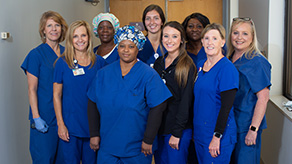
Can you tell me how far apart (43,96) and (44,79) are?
118 millimetres

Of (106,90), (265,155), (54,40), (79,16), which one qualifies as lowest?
(265,155)

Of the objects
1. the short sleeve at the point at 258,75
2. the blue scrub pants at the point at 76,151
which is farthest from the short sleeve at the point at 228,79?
the blue scrub pants at the point at 76,151

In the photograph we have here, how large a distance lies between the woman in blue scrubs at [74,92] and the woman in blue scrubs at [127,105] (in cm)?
22

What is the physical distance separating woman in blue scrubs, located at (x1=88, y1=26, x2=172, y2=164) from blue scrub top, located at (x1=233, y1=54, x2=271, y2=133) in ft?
1.71

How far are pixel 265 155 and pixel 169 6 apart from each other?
2.83 metres

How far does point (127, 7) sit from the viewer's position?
4754mm

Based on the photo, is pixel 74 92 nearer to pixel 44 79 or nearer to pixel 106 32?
pixel 44 79

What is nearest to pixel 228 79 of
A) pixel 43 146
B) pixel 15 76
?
pixel 43 146

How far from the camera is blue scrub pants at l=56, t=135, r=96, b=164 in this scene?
6.30 feet

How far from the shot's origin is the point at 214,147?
5.55 ft

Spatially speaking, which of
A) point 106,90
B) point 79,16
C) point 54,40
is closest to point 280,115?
point 106,90

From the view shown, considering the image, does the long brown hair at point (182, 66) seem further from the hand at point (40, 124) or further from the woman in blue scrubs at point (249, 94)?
the hand at point (40, 124)

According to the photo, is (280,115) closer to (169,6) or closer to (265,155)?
(265,155)

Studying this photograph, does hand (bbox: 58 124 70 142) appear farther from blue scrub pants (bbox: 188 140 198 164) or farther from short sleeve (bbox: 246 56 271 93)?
short sleeve (bbox: 246 56 271 93)
